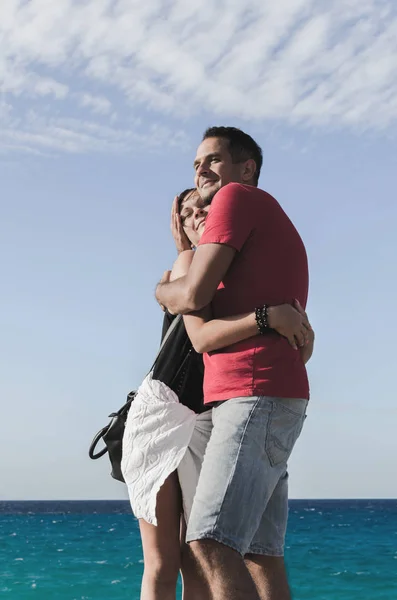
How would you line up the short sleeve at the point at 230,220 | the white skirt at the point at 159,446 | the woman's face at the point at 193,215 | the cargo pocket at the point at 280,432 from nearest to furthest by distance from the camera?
the cargo pocket at the point at 280,432, the short sleeve at the point at 230,220, the white skirt at the point at 159,446, the woman's face at the point at 193,215

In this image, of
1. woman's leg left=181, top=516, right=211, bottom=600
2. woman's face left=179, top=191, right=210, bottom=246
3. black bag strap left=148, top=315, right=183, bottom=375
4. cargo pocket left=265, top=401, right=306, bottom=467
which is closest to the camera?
cargo pocket left=265, top=401, right=306, bottom=467

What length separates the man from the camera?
266 centimetres

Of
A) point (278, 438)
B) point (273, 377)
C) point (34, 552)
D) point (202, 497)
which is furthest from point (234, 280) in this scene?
point (34, 552)

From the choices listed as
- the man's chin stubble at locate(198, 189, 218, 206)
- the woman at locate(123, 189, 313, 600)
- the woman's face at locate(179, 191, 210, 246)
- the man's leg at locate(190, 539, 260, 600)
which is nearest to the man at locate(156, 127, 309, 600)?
the man's leg at locate(190, 539, 260, 600)

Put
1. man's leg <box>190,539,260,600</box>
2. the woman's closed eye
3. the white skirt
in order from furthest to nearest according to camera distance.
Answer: the woman's closed eye < the white skirt < man's leg <box>190,539,260,600</box>

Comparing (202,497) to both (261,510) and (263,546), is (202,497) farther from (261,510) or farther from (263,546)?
(263,546)

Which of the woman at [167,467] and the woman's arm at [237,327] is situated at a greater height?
the woman's arm at [237,327]

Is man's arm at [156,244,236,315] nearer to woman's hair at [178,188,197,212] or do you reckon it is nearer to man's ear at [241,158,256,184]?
man's ear at [241,158,256,184]

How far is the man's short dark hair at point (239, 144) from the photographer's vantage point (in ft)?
11.2

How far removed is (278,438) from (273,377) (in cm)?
21

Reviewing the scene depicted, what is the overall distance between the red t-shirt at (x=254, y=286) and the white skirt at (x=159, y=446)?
35cm

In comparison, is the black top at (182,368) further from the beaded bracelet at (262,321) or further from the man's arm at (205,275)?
the beaded bracelet at (262,321)

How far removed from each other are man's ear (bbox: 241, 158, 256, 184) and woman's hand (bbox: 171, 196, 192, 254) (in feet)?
1.71

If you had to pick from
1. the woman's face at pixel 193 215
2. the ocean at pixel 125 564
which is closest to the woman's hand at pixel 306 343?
the woman's face at pixel 193 215
